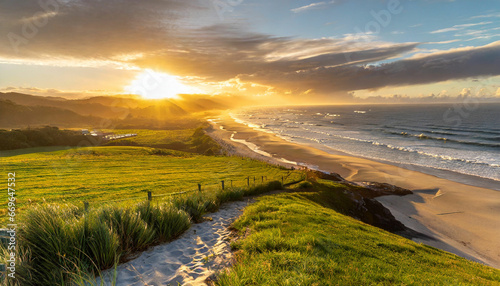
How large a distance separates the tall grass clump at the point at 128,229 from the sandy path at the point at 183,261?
1.23ft

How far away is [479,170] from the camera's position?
4112 cm

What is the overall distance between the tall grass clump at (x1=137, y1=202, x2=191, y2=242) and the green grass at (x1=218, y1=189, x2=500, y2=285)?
2.34 meters

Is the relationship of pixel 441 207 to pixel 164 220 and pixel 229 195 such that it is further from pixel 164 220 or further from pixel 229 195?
pixel 164 220

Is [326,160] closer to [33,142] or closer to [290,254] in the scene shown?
[290,254]

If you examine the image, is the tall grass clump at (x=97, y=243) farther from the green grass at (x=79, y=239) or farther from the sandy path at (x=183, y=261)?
the sandy path at (x=183, y=261)

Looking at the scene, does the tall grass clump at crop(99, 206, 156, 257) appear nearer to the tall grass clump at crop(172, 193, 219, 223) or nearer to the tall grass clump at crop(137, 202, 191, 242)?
the tall grass clump at crop(137, 202, 191, 242)

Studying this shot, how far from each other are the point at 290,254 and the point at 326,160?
46644mm

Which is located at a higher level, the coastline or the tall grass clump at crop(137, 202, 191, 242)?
the tall grass clump at crop(137, 202, 191, 242)

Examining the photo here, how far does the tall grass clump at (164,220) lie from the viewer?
25.5 ft

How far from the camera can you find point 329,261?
19.4ft

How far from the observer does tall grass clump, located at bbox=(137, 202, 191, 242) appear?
7.78 m

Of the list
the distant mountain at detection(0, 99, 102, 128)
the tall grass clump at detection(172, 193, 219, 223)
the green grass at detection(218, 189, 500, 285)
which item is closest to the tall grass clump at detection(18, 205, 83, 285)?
the green grass at detection(218, 189, 500, 285)

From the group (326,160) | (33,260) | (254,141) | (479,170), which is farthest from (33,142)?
(479,170)

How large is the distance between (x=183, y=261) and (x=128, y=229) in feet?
6.70
